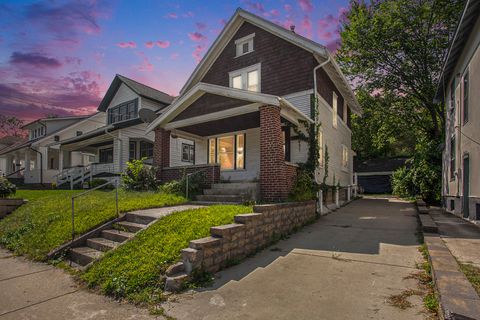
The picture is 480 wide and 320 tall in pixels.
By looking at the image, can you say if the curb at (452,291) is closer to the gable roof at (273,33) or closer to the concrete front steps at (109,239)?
the concrete front steps at (109,239)

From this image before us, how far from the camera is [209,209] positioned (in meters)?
7.15

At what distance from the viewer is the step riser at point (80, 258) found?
17.7ft

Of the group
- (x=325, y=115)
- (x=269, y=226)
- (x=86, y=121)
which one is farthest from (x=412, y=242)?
(x=86, y=121)

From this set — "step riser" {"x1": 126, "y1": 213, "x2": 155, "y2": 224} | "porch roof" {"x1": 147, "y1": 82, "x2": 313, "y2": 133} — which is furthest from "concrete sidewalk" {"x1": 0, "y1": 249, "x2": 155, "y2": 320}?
"porch roof" {"x1": 147, "y1": 82, "x2": 313, "y2": 133}

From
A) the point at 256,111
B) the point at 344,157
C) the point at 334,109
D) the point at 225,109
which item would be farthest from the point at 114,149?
the point at 344,157

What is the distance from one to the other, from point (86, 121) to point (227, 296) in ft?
93.4

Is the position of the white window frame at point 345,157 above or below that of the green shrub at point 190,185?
above

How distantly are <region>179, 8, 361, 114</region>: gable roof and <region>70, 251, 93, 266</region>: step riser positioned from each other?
10.3 meters

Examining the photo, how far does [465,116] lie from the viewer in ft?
33.8

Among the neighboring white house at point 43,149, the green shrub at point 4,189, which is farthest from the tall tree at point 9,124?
the green shrub at point 4,189

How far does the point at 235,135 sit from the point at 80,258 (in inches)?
340

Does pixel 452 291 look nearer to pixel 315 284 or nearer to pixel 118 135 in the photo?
pixel 315 284

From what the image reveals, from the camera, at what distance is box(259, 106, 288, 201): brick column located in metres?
8.35

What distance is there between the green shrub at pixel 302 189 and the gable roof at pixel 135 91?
1582cm
